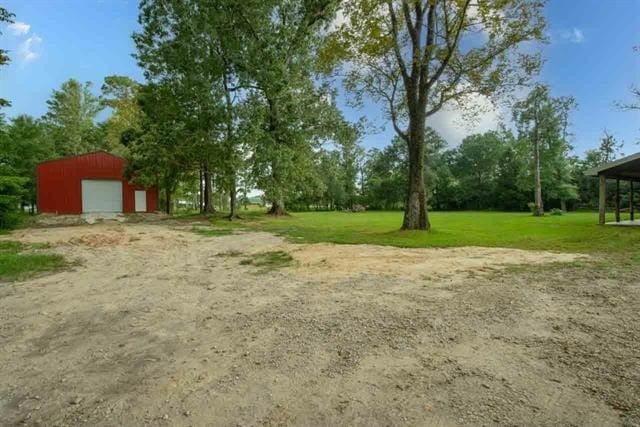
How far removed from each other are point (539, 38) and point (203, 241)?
12621 millimetres

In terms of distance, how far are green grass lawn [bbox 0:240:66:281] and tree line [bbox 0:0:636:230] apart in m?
5.07

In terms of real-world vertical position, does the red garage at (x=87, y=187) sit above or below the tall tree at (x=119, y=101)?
below

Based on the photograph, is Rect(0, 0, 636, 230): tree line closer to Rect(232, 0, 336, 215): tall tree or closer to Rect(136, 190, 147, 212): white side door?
Rect(232, 0, 336, 215): tall tree

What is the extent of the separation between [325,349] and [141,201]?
82.7 ft

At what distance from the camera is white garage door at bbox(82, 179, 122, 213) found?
22719 mm

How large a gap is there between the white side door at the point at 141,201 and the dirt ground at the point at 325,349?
2042 cm

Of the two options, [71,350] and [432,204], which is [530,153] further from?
[71,350]

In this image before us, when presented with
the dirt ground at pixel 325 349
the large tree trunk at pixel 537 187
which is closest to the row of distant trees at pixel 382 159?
the large tree trunk at pixel 537 187

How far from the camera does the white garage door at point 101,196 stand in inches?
894

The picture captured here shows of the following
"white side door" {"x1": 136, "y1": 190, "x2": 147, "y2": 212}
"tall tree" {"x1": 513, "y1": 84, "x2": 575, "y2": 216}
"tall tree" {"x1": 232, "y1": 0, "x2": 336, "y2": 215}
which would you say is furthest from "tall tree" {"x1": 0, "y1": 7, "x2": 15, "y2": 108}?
"tall tree" {"x1": 513, "y1": 84, "x2": 575, "y2": 216}

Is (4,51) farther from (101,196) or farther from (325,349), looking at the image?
(101,196)

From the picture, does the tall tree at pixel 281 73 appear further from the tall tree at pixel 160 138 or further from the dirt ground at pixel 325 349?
the dirt ground at pixel 325 349

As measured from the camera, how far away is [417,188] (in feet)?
41.2

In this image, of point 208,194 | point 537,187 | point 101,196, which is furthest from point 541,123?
point 101,196
